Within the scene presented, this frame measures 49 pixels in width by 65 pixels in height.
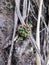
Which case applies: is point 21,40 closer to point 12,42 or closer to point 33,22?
point 12,42

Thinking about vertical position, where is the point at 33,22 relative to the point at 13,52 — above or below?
above

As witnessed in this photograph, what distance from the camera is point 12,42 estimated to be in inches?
42.6

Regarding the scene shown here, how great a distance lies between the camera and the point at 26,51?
116 centimetres

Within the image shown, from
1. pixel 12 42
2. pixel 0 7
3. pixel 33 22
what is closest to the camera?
pixel 12 42

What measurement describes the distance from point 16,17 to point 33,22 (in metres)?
0.20

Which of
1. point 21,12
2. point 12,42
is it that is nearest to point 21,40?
point 12,42

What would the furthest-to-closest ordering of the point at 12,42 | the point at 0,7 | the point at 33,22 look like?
the point at 33,22 < the point at 0,7 < the point at 12,42

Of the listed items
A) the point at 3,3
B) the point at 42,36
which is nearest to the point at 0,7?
the point at 3,3

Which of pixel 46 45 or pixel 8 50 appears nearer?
pixel 8 50

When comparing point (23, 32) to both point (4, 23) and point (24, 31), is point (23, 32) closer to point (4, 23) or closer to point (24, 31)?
point (24, 31)

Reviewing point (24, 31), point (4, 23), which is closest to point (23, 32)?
point (24, 31)

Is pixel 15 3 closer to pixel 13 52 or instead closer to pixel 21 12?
pixel 21 12

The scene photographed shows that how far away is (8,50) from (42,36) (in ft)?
1.22

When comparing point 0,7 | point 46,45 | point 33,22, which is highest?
point 0,7
